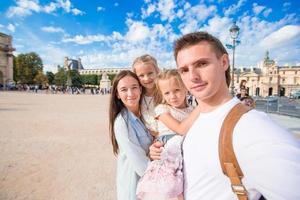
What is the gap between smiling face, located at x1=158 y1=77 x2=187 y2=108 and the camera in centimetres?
222

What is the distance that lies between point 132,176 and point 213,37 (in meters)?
1.27

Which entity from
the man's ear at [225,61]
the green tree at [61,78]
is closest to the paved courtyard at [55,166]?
the man's ear at [225,61]

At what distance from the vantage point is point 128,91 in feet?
7.16

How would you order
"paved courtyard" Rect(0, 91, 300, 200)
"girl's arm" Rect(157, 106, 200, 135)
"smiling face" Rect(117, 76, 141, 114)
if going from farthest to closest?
"paved courtyard" Rect(0, 91, 300, 200) < "smiling face" Rect(117, 76, 141, 114) < "girl's arm" Rect(157, 106, 200, 135)

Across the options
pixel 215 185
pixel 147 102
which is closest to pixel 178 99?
pixel 147 102

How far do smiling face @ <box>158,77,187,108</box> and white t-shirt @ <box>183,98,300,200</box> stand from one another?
0.98 metres

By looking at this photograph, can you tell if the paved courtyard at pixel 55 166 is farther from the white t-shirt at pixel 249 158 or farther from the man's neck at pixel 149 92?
the white t-shirt at pixel 249 158

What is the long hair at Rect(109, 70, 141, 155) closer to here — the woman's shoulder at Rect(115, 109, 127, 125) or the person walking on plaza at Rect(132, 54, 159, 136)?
the woman's shoulder at Rect(115, 109, 127, 125)

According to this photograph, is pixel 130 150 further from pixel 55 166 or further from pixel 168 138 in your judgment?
pixel 55 166

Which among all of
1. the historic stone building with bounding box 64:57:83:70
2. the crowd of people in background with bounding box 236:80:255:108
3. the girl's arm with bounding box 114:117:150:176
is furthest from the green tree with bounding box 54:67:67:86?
the girl's arm with bounding box 114:117:150:176

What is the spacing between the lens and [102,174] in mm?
5164

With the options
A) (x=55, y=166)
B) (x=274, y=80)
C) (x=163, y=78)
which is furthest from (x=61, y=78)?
(x=163, y=78)

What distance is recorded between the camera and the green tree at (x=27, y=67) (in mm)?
77938

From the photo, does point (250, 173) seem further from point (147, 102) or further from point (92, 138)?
point (92, 138)
